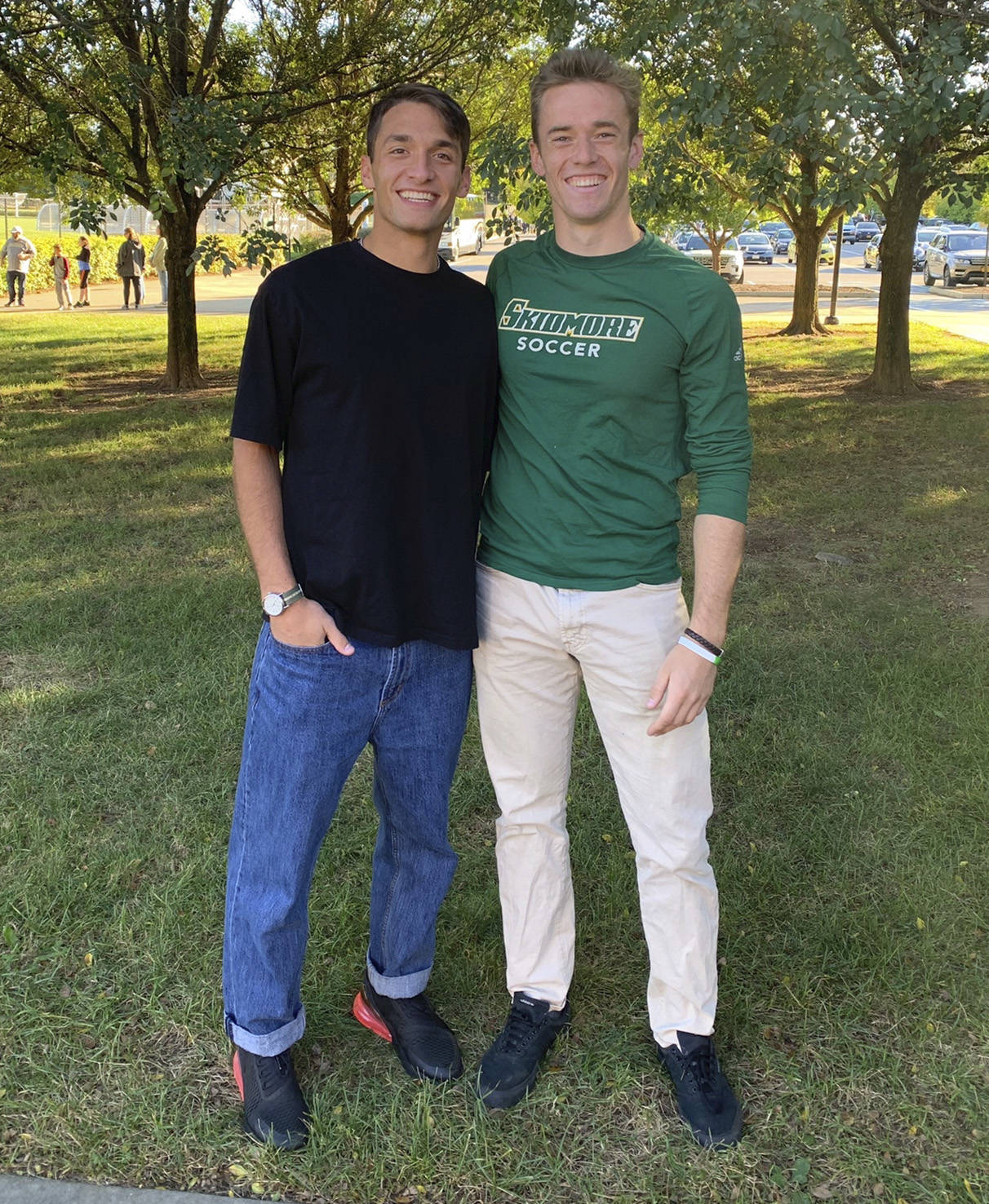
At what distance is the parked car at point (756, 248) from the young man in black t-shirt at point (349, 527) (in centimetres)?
4393

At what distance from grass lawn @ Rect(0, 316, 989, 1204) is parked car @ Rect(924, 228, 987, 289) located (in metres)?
29.9

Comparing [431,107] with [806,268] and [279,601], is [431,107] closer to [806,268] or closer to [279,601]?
[279,601]

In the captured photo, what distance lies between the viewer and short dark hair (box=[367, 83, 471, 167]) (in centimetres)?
228

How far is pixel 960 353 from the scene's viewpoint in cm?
1642

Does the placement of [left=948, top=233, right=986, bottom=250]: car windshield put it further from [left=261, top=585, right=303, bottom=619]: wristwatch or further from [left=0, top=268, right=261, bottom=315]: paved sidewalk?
[left=261, top=585, right=303, bottom=619]: wristwatch

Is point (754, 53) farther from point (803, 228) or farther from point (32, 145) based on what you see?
point (803, 228)

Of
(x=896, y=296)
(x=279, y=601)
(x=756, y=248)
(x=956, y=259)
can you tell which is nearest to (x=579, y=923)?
(x=279, y=601)

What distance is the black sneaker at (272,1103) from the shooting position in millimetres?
2455

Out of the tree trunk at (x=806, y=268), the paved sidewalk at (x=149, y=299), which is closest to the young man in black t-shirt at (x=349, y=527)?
the tree trunk at (x=806, y=268)

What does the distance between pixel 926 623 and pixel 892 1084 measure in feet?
11.0

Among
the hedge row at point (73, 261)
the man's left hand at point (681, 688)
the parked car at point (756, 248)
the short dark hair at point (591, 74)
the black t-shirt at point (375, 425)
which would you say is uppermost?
the parked car at point (756, 248)

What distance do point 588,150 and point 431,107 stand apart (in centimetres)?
33

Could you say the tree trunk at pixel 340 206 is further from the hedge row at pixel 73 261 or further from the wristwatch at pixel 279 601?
the wristwatch at pixel 279 601

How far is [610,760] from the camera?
2508 millimetres
